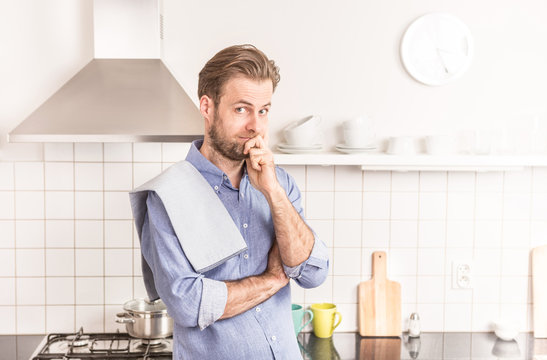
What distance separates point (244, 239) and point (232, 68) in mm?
470

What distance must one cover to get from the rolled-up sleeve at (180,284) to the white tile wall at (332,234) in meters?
1.12

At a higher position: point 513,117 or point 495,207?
point 513,117

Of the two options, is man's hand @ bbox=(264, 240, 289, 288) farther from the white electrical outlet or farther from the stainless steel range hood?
the white electrical outlet

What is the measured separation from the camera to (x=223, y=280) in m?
1.74

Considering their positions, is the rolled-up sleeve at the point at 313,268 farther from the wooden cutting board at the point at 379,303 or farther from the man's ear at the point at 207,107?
the wooden cutting board at the point at 379,303

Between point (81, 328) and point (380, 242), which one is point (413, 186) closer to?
point (380, 242)

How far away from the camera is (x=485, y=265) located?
2.87 m

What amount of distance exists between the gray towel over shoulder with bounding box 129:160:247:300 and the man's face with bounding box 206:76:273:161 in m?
0.13

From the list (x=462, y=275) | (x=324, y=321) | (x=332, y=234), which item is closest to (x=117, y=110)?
(x=332, y=234)

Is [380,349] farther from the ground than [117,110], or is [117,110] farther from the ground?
[117,110]

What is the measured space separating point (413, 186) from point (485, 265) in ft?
1.58

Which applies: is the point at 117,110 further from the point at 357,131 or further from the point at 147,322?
the point at 357,131

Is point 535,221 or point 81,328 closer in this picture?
point 81,328

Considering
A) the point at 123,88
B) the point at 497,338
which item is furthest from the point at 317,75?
the point at 497,338
